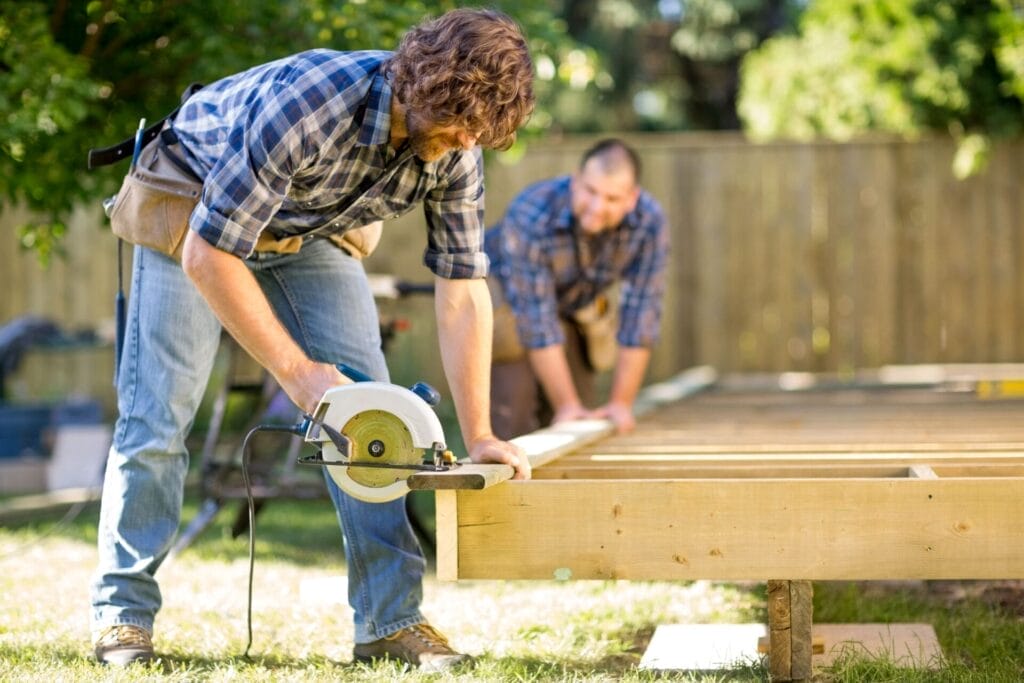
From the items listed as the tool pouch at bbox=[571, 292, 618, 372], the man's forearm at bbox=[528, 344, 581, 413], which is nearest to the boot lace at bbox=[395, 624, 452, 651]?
the man's forearm at bbox=[528, 344, 581, 413]

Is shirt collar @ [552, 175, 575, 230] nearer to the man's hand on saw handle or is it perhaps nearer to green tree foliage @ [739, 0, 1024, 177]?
the man's hand on saw handle

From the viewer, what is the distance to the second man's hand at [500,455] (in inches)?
111

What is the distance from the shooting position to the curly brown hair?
96.7 inches

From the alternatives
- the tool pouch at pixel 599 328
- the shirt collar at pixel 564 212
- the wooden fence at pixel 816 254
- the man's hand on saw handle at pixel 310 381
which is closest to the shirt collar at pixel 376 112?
the man's hand on saw handle at pixel 310 381

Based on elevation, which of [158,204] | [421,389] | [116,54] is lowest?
[421,389]

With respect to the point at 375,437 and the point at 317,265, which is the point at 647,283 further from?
the point at 375,437

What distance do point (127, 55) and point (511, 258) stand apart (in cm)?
164

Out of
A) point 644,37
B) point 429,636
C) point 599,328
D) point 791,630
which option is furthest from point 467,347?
point 644,37

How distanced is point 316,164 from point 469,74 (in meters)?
0.40

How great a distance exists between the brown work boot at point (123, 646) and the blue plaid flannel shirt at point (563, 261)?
1.97m

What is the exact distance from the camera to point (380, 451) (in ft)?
8.62

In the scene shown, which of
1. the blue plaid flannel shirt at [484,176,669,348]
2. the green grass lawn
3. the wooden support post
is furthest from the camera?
the blue plaid flannel shirt at [484,176,669,348]

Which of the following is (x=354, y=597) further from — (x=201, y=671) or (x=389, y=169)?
(x=389, y=169)

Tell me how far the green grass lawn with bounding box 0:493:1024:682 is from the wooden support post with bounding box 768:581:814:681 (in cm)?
8
